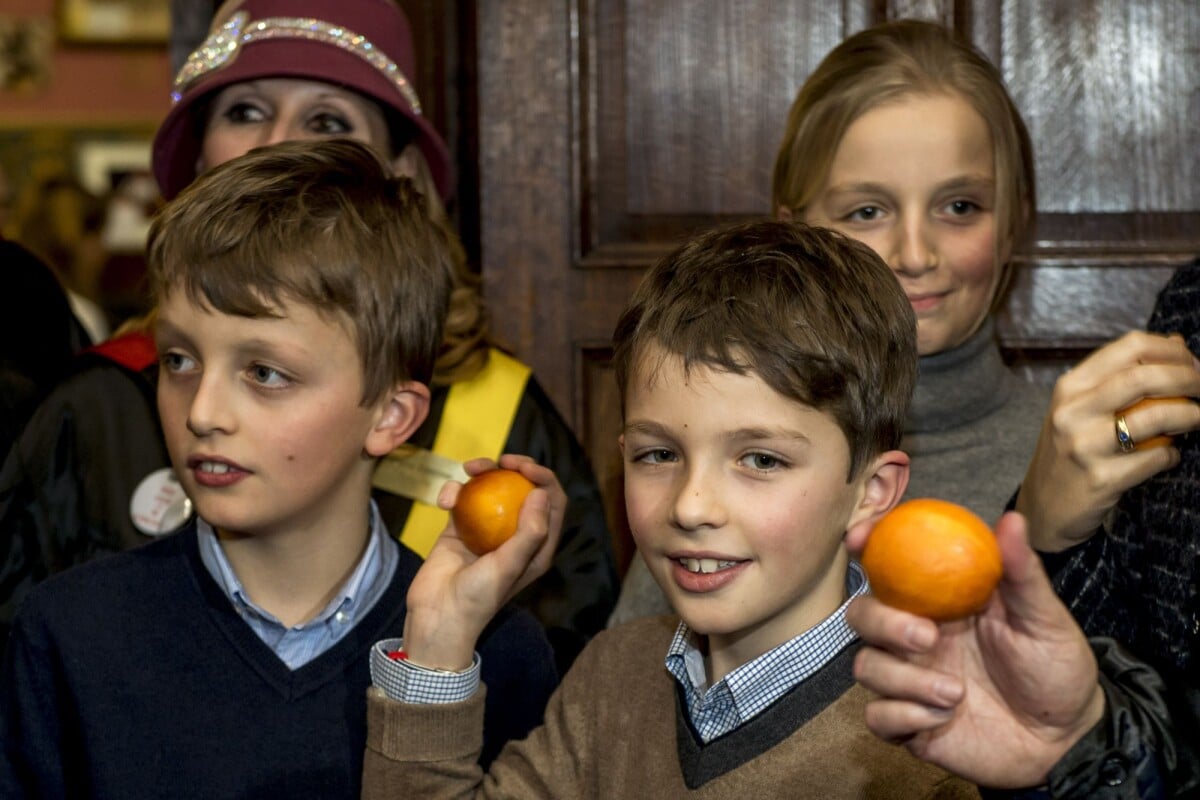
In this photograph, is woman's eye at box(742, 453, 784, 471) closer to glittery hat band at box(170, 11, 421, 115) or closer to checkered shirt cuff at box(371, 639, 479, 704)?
checkered shirt cuff at box(371, 639, 479, 704)

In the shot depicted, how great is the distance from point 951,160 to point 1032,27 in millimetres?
734

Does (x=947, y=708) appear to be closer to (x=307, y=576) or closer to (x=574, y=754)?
(x=574, y=754)

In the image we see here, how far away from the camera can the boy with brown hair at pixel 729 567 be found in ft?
5.34

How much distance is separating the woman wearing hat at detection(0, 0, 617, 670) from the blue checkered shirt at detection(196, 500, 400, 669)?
0.42m

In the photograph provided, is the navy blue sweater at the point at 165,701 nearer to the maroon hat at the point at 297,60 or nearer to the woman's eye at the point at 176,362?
the woman's eye at the point at 176,362

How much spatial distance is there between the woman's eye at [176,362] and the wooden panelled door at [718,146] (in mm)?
1058

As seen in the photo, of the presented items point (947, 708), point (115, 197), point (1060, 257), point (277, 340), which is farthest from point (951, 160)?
point (115, 197)

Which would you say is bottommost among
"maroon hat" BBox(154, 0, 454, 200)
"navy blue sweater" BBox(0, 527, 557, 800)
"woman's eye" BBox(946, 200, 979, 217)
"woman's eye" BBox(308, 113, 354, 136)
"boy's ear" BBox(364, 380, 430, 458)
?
"navy blue sweater" BBox(0, 527, 557, 800)

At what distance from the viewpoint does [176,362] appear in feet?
6.54

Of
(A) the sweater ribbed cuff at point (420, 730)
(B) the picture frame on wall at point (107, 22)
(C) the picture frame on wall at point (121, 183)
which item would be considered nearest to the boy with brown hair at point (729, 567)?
(A) the sweater ribbed cuff at point (420, 730)

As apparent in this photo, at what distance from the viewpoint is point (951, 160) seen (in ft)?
7.57

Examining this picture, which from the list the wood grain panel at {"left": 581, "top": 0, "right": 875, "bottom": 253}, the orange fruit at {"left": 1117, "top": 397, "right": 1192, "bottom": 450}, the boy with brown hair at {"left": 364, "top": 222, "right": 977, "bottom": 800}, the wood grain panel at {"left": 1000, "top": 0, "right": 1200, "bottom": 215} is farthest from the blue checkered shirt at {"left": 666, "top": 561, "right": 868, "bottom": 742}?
the wood grain panel at {"left": 1000, "top": 0, "right": 1200, "bottom": 215}

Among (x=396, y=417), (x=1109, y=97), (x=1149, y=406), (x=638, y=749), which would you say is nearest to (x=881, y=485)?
(x=1149, y=406)

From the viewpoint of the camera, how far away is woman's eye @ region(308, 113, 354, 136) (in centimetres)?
258
